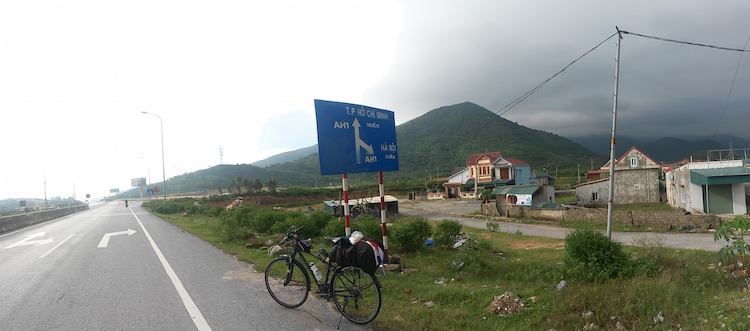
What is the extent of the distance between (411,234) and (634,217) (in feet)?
57.8

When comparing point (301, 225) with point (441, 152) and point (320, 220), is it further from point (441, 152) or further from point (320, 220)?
point (441, 152)

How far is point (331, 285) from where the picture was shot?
17.5ft

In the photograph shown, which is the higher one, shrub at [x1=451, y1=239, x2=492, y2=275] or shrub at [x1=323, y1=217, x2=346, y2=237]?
shrub at [x1=323, y1=217, x2=346, y2=237]

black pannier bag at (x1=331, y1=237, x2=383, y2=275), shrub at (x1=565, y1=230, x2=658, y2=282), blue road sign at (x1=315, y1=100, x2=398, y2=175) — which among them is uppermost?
blue road sign at (x1=315, y1=100, x2=398, y2=175)

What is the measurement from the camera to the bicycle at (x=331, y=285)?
507 cm

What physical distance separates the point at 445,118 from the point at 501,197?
138021 millimetres

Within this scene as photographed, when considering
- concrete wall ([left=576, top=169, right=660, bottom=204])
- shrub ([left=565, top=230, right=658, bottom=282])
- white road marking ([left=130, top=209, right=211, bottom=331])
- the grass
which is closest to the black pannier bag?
the grass

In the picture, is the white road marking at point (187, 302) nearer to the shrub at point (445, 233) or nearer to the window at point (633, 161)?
the shrub at point (445, 233)

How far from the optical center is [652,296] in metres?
4.87

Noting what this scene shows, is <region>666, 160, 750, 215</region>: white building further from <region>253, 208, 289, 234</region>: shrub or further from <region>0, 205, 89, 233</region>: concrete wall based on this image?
<region>0, 205, 89, 233</region>: concrete wall

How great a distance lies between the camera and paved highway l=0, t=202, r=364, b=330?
4.96m

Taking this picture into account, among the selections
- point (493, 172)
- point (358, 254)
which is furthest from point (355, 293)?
point (493, 172)

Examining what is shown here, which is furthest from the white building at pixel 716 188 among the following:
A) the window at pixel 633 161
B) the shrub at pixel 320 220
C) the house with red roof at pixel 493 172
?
the house with red roof at pixel 493 172

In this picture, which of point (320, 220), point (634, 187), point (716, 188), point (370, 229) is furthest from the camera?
point (634, 187)
